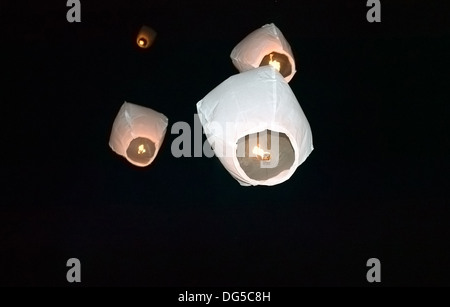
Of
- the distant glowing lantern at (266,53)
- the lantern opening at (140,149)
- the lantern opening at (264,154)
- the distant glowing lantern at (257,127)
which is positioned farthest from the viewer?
the lantern opening at (140,149)

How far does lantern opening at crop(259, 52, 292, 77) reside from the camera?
220cm

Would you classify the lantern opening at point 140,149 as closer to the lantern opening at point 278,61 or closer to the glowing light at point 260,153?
the lantern opening at point 278,61

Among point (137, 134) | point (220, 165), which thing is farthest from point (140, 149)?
point (220, 165)

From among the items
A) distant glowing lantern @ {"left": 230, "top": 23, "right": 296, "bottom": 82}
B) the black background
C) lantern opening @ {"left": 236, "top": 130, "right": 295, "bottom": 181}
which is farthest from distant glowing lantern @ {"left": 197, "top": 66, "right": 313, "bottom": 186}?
the black background

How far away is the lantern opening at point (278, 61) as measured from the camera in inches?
86.6

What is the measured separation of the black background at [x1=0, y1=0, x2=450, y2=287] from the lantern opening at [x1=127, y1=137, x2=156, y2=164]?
1.64ft

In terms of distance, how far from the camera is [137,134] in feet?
7.34

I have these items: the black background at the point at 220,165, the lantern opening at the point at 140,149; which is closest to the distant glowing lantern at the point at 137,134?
the lantern opening at the point at 140,149

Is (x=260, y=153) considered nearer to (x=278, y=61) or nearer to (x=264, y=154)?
(x=264, y=154)

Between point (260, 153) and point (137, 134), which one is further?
point (137, 134)

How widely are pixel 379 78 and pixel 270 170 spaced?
1.46m

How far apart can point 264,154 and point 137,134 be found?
80cm

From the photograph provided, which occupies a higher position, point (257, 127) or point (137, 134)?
point (137, 134)

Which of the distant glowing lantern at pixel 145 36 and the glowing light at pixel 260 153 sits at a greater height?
the distant glowing lantern at pixel 145 36
